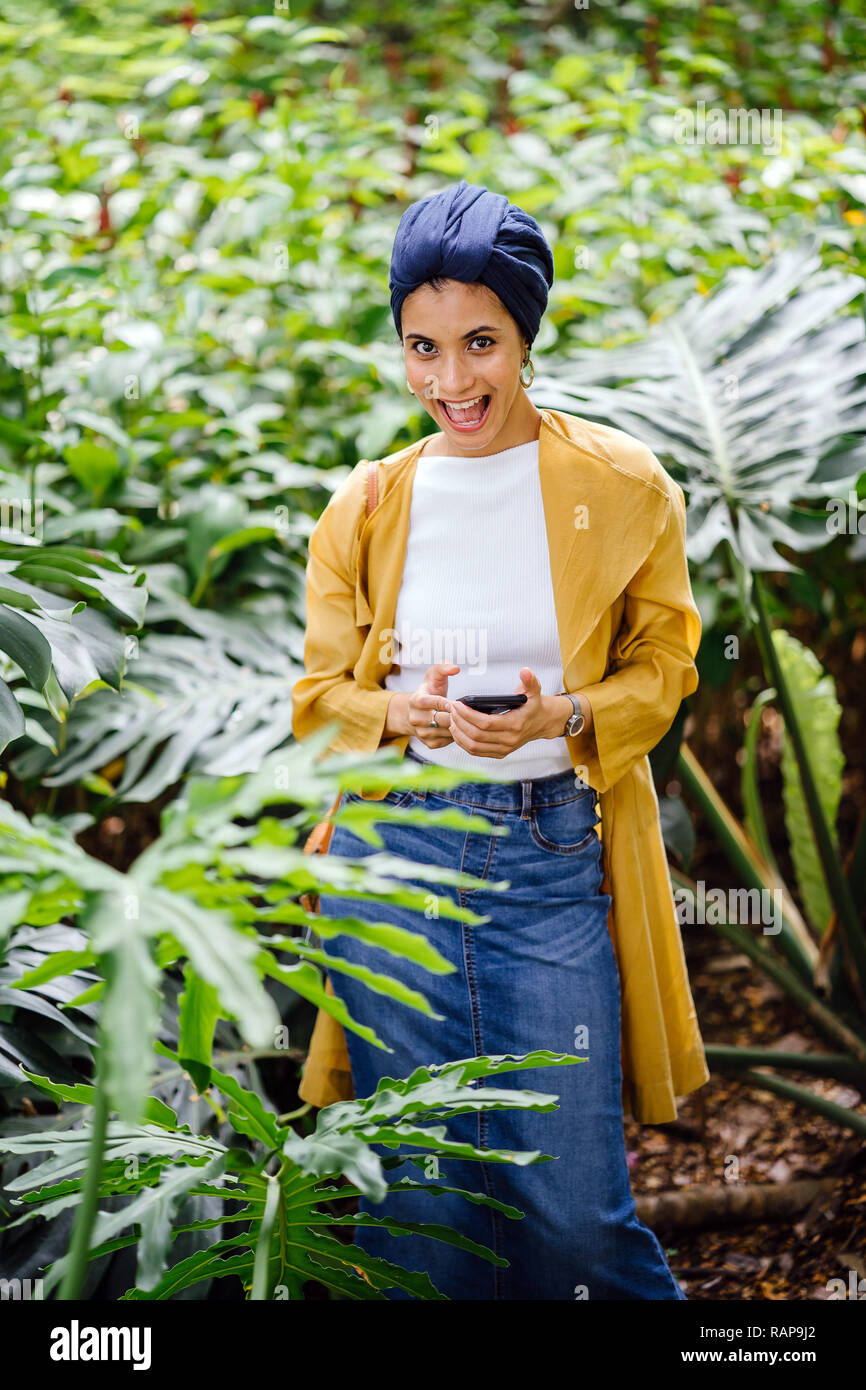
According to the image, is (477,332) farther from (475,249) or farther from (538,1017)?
(538,1017)

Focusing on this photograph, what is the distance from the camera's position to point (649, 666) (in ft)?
5.10

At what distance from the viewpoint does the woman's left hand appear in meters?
1.41

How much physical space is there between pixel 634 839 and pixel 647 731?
0.16 m

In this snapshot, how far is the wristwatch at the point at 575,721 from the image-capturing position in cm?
148

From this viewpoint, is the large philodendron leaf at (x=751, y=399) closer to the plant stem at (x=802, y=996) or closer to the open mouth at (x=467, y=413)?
the open mouth at (x=467, y=413)

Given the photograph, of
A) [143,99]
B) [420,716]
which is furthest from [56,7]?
[420,716]

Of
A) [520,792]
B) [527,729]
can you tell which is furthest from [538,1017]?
[527,729]

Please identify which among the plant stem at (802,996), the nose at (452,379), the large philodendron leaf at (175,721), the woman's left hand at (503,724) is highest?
the nose at (452,379)

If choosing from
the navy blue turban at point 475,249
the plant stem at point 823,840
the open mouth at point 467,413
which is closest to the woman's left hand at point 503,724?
the open mouth at point 467,413

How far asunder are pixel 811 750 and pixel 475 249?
55.5 inches

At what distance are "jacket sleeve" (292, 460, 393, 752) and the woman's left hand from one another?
0.66 feet

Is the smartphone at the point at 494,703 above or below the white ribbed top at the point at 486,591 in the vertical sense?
below

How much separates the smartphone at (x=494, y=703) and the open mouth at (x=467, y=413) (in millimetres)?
330

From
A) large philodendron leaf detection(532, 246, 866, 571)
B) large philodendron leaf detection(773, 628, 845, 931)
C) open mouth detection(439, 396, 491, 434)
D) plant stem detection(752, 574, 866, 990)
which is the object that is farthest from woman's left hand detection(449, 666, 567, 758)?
large philodendron leaf detection(773, 628, 845, 931)
